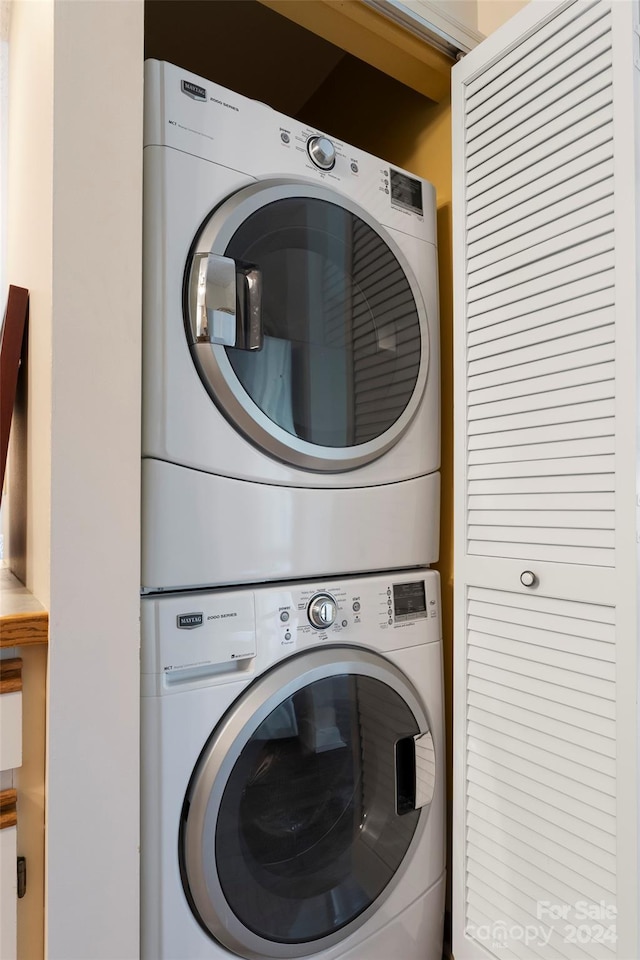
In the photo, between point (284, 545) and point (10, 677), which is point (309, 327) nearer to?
point (284, 545)

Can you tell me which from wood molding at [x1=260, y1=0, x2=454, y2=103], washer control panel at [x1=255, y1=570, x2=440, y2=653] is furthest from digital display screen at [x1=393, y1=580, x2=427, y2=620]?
wood molding at [x1=260, y1=0, x2=454, y2=103]

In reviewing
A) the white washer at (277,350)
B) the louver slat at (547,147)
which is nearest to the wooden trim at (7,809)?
the white washer at (277,350)

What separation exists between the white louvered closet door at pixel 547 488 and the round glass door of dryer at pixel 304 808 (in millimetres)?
163

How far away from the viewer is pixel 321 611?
1.12 meters

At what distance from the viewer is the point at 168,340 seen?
3.21 feet

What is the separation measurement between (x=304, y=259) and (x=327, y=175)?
0.63ft

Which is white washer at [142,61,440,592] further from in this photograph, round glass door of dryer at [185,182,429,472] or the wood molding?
the wood molding

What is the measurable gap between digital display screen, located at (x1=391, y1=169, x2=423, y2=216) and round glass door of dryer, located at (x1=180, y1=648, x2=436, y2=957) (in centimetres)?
94

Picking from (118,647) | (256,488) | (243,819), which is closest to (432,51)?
(256,488)

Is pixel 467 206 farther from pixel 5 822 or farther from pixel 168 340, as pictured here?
pixel 5 822

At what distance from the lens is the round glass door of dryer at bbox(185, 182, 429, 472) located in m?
1.02

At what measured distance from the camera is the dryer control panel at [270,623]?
96 centimetres

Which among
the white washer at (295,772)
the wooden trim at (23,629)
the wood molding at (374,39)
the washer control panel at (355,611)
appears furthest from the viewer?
the wood molding at (374,39)

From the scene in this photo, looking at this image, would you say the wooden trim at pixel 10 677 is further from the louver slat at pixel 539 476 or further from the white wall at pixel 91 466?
the louver slat at pixel 539 476
